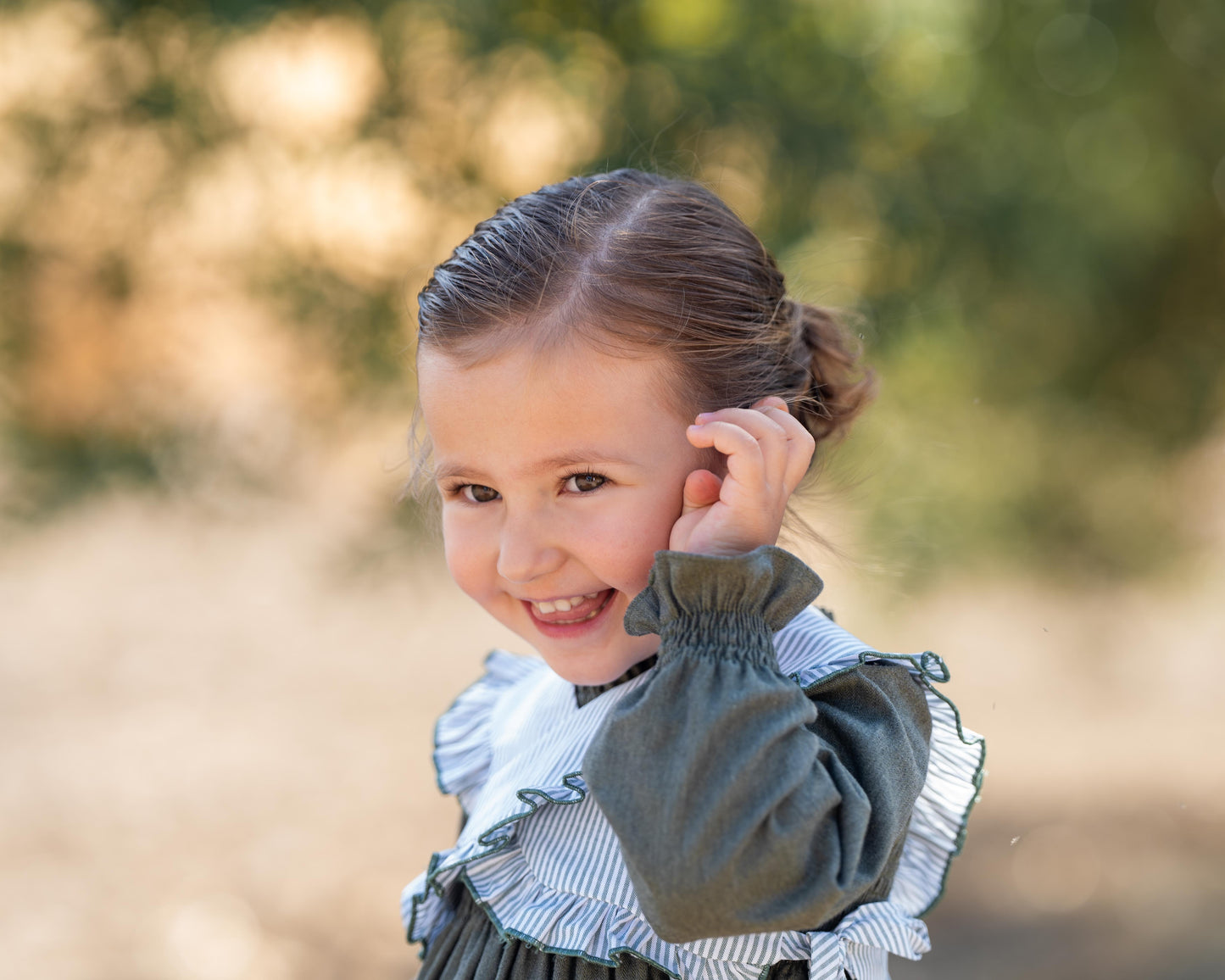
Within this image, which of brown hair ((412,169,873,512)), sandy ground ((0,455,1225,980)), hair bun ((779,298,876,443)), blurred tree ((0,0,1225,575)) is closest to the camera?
brown hair ((412,169,873,512))

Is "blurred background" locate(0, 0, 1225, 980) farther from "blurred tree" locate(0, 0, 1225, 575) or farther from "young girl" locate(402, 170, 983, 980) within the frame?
"young girl" locate(402, 170, 983, 980)

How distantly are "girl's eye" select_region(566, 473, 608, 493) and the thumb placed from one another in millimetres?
79

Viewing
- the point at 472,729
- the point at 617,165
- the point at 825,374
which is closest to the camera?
the point at 825,374

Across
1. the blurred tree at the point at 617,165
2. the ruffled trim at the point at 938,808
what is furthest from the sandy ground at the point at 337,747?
the ruffled trim at the point at 938,808

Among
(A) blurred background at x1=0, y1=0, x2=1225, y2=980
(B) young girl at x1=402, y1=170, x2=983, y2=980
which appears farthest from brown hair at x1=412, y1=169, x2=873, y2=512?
(A) blurred background at x1=0, y1=0, x2=1225, y2=980

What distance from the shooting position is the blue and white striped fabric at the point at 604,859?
965mm

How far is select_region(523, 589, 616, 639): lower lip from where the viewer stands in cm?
111

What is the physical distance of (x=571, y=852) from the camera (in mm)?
1067

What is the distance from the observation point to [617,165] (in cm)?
240

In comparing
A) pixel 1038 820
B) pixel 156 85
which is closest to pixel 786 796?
pixel 156 85

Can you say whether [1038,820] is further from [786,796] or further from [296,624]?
[786,796]

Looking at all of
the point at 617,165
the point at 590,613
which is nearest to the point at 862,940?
the point at 590,613

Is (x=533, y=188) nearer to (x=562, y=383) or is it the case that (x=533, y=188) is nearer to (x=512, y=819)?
(x=562, y=383)

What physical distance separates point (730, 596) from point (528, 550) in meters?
0.21
